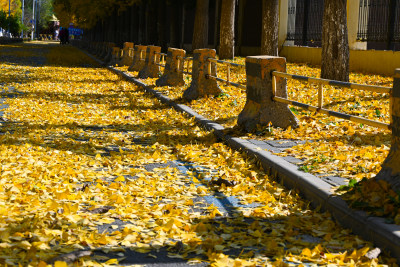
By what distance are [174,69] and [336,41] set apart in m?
4.51

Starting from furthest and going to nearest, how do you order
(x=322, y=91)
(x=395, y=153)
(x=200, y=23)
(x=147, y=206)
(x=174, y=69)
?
(x=200, y=23), (x=174, y=69), (x=322, y=91), (x=147, y=206), (x=395, y=153)

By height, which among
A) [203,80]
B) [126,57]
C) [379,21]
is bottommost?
[203,80]

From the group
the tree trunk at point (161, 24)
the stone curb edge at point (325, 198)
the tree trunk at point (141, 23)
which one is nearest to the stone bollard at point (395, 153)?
the stone curb edge at point (325, 198)

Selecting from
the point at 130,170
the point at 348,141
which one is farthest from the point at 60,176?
the point at 348,141

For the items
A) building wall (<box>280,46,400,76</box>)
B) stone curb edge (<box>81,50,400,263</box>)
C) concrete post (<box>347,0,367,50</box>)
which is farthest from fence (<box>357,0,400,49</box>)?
stone curb edge (<box>81,50,400,263</box>)

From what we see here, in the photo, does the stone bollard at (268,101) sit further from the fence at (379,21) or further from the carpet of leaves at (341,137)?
the fence at (379,21)

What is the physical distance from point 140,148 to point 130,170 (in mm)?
1493

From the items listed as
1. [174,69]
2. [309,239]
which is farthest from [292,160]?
[174,69]

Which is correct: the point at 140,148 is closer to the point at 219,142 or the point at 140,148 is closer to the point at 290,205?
the point at 219,142

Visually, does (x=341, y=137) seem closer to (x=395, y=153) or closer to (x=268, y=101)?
(x=268, y=101)

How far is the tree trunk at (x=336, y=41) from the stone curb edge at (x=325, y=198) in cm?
783

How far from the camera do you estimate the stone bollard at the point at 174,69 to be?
18.3 metres

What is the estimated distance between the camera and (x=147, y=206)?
237 inches

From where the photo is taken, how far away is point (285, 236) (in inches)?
205
